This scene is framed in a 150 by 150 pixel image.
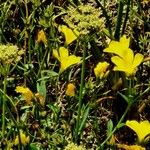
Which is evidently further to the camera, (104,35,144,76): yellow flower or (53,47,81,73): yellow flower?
(53,47,81,73): yellow flower

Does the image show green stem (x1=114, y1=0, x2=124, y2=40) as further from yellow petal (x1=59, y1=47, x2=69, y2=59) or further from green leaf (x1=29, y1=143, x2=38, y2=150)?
green leaf (x1=29, y1=143, x2=38, y2=150)

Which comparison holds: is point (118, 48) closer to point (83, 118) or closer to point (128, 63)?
point (128, 63)

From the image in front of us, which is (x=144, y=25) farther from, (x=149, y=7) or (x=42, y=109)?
(x=42, y=109)

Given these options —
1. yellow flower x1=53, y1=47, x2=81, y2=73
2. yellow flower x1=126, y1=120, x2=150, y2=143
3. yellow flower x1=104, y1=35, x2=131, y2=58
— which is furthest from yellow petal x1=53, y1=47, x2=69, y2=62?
yellow flower x1=126, y1=120, x2=150, y2=143

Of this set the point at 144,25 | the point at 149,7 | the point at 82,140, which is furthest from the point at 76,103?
the point at 149,7

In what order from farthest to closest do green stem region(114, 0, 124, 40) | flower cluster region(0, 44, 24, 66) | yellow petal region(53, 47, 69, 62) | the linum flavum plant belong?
green stem region(114, 0, 124, 40)
yellow petal region(53, 47, 69, 62)
the linum flavum plant
flower cluster region(0, 44, 24, 66)

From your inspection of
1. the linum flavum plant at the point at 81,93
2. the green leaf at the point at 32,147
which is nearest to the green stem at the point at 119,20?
the linum flavum plant at the point at 81,93

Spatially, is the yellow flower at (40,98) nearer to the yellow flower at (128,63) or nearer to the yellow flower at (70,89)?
the yellow flower at (70,89)

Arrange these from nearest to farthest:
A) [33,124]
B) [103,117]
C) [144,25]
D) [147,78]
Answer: [33,124] < [103,117] < [147,78] < [144,25]
